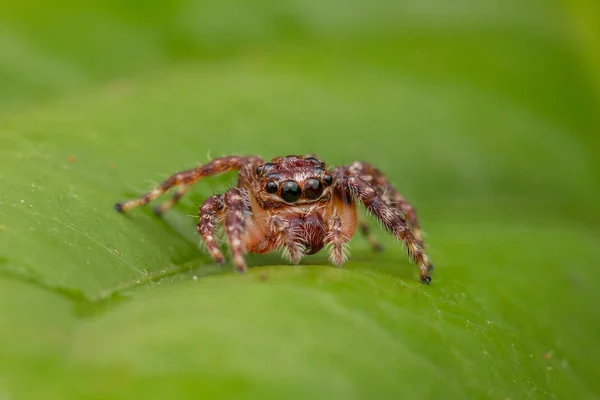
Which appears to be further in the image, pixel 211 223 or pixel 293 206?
pixel 293 206

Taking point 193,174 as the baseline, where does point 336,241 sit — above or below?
below

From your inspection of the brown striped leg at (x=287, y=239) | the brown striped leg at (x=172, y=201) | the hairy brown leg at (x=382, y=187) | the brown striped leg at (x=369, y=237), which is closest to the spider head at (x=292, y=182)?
the brown striped leg at (x=287, y=239)

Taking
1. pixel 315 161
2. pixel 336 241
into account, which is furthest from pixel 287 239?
pixel 315 161

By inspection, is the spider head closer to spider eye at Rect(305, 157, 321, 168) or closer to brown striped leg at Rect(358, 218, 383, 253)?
spider eye at Rect(305, 157, 321, 168)

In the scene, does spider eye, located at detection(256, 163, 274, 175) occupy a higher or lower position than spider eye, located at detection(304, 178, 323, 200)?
higher

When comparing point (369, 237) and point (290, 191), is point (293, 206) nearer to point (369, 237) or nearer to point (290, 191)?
point (290, 191)

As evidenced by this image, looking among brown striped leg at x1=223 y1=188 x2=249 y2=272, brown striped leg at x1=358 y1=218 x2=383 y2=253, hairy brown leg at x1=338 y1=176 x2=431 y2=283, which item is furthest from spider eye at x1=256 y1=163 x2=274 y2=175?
brown striped leg at x1=358 y1=218 x2=383 y2=253

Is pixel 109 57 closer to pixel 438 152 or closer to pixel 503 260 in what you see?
pixel 438 152
